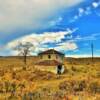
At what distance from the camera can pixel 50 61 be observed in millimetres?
75188

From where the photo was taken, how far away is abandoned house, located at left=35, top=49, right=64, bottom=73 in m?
72.1

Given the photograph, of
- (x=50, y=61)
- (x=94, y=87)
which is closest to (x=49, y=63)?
(x=50, y=61)

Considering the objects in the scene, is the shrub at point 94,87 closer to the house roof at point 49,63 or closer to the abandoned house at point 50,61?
the abandoned house at point 50,61

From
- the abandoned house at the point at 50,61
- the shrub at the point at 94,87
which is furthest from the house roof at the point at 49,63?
the shrub at the point at 94,87

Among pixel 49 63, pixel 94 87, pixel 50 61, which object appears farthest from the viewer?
pixel 50 61

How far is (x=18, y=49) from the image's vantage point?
120625mm

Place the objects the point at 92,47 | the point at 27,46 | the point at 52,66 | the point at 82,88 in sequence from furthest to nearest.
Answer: the point at 92,47
the point at 27,46
the point at 52,66
the point at 82,88

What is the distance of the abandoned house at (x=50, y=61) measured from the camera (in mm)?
72062

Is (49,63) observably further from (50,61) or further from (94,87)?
(94,87)

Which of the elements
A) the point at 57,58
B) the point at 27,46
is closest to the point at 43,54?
the point at 57,58

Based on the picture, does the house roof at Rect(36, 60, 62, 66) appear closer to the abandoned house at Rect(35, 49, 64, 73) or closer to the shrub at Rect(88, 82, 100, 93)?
the abandoned house at Rect(35, 49, 64, 73)

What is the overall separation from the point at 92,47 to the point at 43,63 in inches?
2555

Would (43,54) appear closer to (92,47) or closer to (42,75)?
(42,75)

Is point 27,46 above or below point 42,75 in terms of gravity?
above
